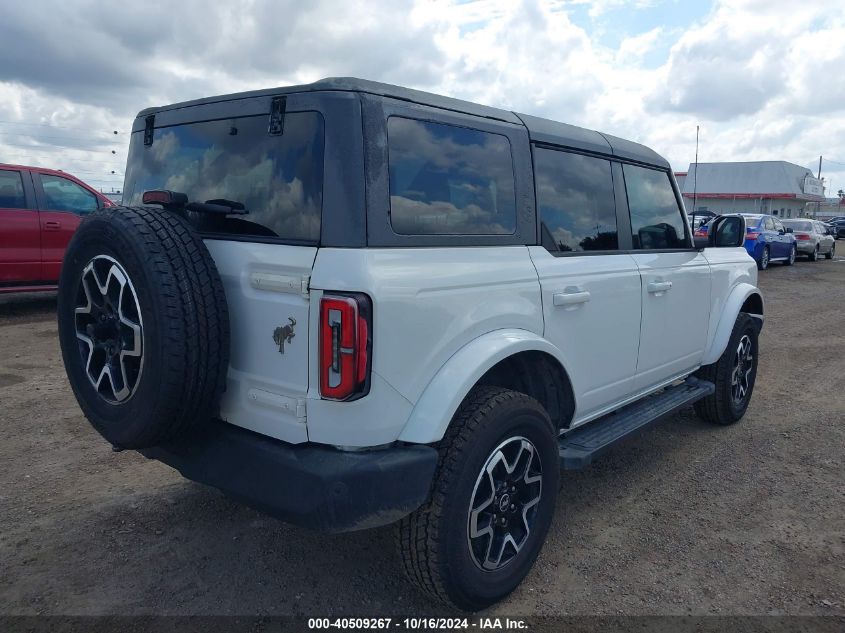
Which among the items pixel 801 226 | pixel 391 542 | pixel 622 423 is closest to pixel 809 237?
pixel 801 226

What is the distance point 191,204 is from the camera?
271 cm

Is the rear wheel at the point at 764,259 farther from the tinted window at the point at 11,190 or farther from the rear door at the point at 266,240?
the rear door at the point at 266,240

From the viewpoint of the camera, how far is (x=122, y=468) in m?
4.09

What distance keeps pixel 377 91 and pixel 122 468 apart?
2.93 metres

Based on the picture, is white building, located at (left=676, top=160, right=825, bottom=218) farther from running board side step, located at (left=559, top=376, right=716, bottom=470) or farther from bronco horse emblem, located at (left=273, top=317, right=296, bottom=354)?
bronco horse emblem, located at (left=273, top=317, right=296, bottom=354)

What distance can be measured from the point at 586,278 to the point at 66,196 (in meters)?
8.09

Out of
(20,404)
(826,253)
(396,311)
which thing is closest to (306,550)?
(396,311)

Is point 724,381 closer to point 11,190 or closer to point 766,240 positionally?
point 11,190

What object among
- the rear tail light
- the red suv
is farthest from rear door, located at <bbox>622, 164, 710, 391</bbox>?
the red suv

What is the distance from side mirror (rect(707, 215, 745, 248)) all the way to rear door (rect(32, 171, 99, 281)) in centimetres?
760

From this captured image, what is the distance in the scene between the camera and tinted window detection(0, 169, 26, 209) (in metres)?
8.36

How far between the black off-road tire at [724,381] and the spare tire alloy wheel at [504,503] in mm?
2568

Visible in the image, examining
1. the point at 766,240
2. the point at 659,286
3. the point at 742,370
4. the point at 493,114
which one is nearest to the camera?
the point at 493,114

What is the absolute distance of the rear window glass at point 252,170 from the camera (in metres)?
2.44
